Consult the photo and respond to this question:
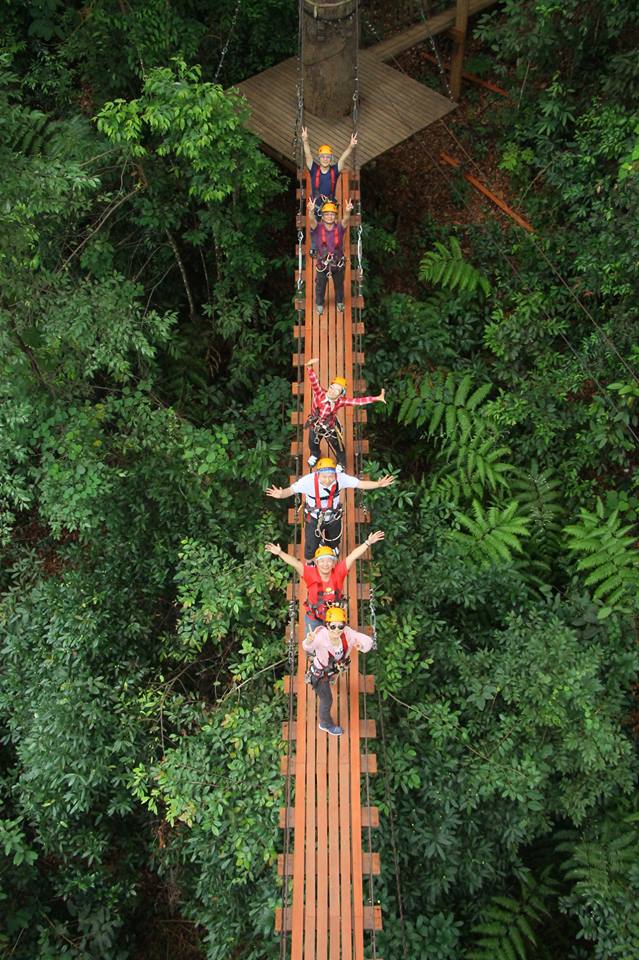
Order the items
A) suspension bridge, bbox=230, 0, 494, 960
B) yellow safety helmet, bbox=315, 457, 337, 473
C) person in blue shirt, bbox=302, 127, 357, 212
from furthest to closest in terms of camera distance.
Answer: person in blue shirt, bbox=302, 127, 357, 212 < yellow safety helmet, bbox=315, 457, 337, 473 < suspension bridge, bbox=230, 0, 494, 960

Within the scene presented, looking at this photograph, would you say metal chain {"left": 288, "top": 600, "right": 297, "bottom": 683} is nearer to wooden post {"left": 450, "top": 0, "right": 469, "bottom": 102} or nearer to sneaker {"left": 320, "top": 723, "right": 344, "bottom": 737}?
sneaker {"left": 320, "top": 723, "right": 344, "bottom": 737}

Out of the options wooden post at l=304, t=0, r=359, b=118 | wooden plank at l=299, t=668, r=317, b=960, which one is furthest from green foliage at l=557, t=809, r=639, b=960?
wooden post at l=304, t=0, r=359, b=118

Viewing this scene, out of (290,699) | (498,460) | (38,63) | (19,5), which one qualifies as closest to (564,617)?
(498,460)

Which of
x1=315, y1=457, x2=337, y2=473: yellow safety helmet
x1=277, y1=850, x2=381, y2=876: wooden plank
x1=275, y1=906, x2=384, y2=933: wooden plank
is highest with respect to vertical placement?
x1=315, y1=457, x2=337, y2=473: yellow safety helmet

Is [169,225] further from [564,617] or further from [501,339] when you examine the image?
[564,617]

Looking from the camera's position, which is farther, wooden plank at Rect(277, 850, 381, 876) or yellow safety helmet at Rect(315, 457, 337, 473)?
yellow safety helmet at Rect(315, 457, 337, 473)

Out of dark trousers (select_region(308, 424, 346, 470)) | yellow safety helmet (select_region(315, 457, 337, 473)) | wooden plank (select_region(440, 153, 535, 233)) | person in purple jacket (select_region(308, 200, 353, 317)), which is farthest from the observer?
wooden plank (select_region(440, 153, 535, 233))

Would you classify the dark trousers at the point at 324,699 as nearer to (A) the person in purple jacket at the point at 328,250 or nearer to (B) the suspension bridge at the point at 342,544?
(B) the suspension bridge at the point at 342,544

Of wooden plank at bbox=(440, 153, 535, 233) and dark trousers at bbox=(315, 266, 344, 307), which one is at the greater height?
wooden plank at bbox=(440, 153, 535, 233)

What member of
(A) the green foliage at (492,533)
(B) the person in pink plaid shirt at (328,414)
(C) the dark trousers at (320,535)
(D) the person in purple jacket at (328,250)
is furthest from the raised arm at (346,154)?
(A) the green foliage at (492,533)
